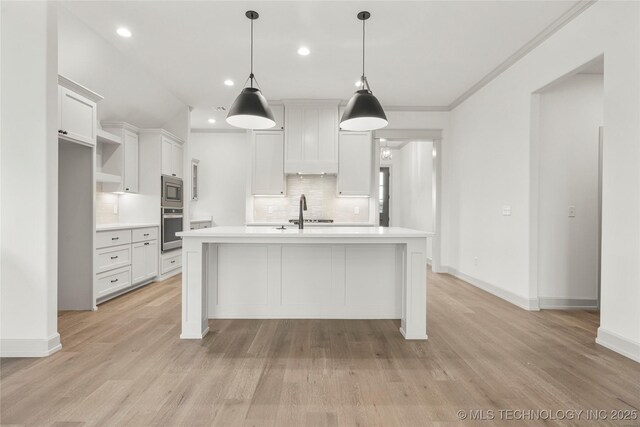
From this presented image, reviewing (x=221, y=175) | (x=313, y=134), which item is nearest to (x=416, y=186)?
(x=313, y=134)

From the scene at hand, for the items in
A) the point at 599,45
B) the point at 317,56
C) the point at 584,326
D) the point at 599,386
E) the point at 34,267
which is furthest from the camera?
the point at 317,56

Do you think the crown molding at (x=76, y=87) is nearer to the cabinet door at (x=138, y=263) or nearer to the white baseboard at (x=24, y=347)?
the cabinet door at (x=138, y=263)

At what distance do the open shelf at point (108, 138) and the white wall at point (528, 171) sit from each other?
510 centimetres

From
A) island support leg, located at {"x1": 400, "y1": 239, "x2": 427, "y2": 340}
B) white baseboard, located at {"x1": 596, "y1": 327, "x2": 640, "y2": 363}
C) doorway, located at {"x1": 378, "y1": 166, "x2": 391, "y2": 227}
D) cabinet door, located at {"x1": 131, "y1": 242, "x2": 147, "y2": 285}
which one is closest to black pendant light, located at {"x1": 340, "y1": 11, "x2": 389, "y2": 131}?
island support leg, located at {"x1": 400, "y1": 239, "x2": 427, "y2": 340}

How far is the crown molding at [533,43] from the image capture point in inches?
115

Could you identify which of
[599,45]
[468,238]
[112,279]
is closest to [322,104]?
[468,238]

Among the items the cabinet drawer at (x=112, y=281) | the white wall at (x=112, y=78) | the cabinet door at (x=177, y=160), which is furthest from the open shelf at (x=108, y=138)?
the cabinet drawer at (x=112, y=281)

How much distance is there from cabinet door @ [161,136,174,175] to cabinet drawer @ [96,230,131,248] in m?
1.26

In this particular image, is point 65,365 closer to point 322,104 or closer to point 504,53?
point 322,104

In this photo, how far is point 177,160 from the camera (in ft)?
18.2

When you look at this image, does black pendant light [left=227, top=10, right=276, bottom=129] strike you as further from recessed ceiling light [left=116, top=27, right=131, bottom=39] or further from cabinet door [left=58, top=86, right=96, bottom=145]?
cabinet door [left=58, top=86, right=96, bottom=145]

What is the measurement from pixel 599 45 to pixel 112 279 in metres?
5.47

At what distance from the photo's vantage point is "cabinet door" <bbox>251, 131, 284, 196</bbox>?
559cm

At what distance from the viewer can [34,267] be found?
94.3 inches
